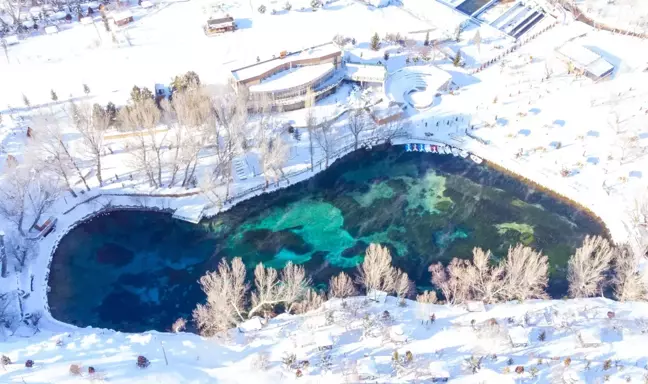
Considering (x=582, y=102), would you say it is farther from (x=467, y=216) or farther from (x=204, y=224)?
(x=204, y=224)

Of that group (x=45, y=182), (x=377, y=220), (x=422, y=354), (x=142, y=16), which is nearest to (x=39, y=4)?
(x=142, y=16)

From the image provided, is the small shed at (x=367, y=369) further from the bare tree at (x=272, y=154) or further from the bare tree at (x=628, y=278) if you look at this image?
the bare tree at (x=272, y=154)

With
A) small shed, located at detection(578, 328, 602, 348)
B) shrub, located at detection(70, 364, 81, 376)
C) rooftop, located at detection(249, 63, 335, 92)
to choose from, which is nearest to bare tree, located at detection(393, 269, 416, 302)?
small shed, located at detection(578, 328, 602, 348)

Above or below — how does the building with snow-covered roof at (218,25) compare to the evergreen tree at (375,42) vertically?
above

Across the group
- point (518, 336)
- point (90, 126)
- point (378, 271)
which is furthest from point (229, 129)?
point (518, 336)

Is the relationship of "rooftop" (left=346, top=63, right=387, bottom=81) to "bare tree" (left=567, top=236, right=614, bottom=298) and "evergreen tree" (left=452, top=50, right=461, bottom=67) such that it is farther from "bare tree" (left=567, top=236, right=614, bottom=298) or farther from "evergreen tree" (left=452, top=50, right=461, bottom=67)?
"bare tree" (left=567, top=236, right=614, bottom=298)

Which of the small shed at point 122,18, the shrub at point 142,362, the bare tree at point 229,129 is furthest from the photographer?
the small shed at point 122,18

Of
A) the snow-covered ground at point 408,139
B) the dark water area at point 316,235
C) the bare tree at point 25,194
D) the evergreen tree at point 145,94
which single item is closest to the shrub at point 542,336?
the snow-covered ground at point 408,139
